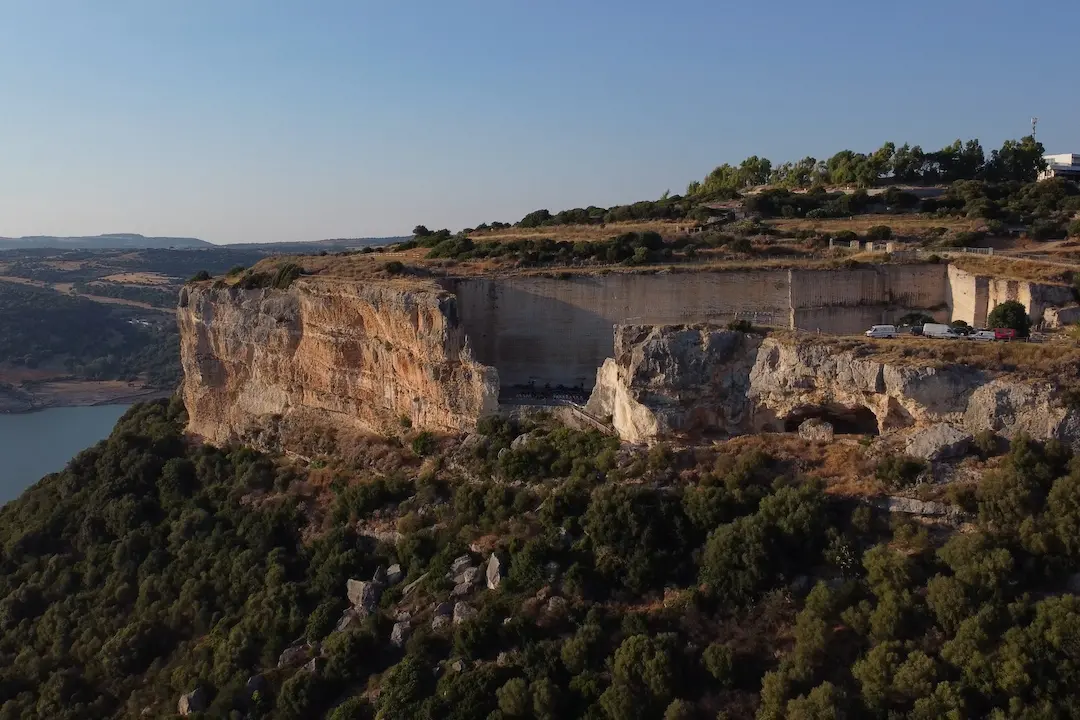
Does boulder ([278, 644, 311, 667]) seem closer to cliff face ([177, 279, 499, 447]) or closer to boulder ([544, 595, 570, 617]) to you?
boulder ([544, 595, 570, 617])

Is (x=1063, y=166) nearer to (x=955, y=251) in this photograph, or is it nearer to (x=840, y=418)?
(x=955, y=251)

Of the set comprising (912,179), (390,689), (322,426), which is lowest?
(390,689)

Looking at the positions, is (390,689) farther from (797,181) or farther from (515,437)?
(797,181)

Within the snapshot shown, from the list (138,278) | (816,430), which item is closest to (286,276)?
(816,430)

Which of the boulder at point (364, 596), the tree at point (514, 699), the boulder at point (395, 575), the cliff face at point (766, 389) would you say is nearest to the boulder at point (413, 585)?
the boulder at point (395, 575)

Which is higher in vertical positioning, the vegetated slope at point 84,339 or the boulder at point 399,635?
the vegetated slope at point 84,339

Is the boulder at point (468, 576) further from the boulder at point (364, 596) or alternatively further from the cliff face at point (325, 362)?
the cliff face at point (325, 362)

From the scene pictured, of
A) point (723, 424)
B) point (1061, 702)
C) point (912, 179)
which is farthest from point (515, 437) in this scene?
point (912, 179)

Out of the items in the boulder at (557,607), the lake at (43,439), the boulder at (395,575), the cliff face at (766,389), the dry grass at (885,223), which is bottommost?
the lake at (43,439)

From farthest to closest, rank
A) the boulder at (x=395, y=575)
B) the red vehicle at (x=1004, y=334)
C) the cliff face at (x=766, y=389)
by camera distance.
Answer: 1. the boulder at (x=395, y=575)
2. the red vehicle at (x=1004, y=334)
3. the cliff face at (x=766, y=389)
